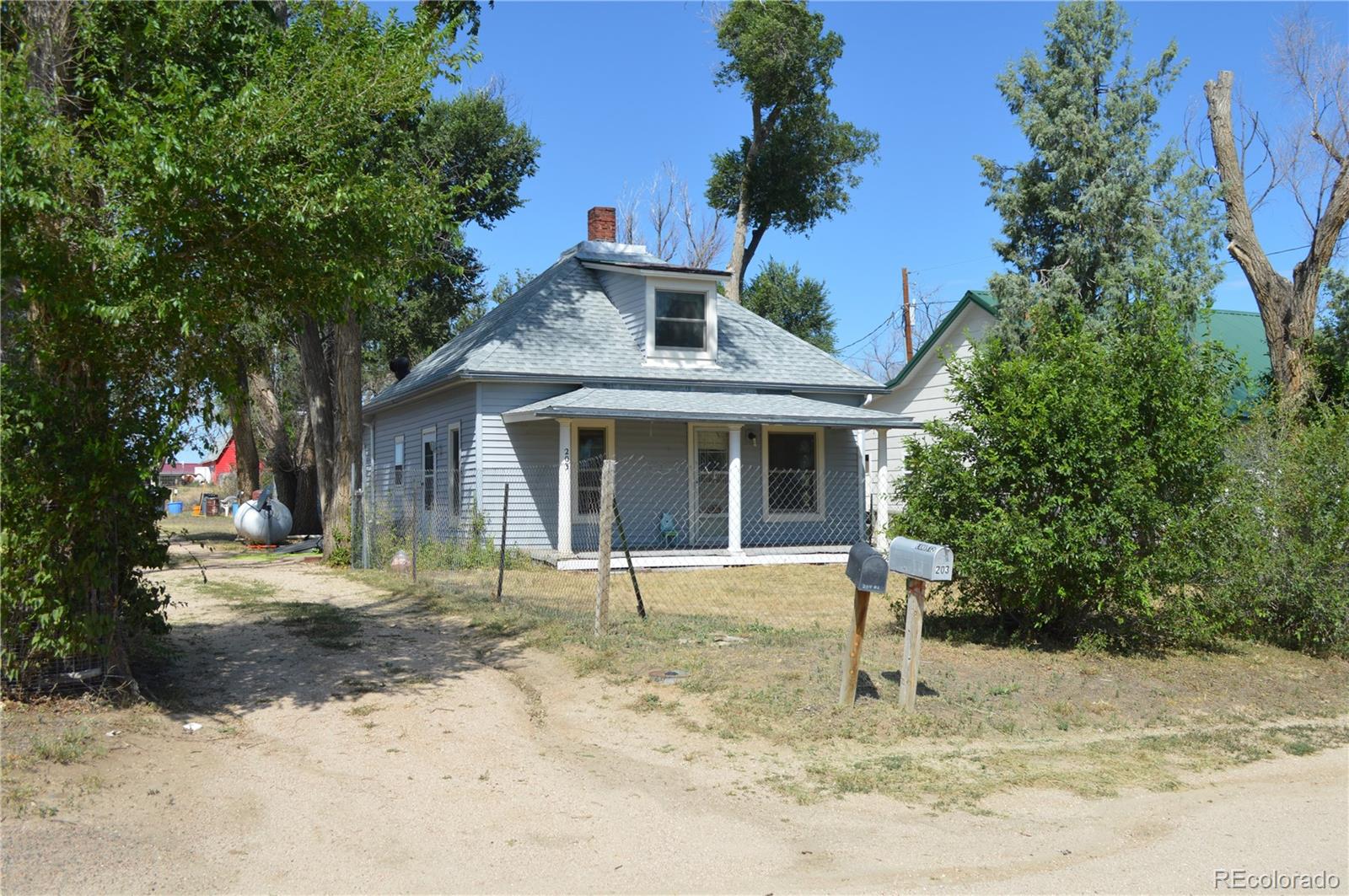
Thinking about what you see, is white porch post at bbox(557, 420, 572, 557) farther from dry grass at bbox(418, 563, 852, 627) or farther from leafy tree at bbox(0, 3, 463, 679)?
leafy tree at bbox(0, 3, 463, 679)

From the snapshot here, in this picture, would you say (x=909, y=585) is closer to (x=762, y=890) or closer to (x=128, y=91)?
(x=762, y=890)

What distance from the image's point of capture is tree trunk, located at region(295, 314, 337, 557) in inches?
775

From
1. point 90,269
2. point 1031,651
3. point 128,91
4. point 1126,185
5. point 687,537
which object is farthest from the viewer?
point 1126,185

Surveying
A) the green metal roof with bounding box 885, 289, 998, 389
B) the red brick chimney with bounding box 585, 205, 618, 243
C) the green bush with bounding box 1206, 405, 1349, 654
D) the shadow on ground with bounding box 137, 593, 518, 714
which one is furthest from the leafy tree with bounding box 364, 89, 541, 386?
the green bush with bounding box 1206, 405, 1349, 654

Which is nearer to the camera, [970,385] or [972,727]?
[972,727]

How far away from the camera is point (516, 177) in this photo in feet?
99.3

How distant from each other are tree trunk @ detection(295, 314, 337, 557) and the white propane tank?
4719mm

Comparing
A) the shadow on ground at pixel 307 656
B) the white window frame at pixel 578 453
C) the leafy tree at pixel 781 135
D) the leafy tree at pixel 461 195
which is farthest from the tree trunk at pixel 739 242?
the shadow on ground at pixel 307 656

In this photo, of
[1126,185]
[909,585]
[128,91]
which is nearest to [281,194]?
[128,91]

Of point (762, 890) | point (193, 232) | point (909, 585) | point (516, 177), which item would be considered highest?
point (516, 177)

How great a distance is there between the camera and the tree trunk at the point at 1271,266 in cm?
1575

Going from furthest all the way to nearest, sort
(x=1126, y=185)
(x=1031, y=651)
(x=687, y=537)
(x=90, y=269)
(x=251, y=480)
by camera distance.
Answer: (x=251, y=480)
(x=1126, y=185)
(x=687, y=537)
(x=1031, y=651)
(x=90, y=269)

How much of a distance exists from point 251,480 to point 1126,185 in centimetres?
2383

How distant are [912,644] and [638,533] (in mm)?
12353
